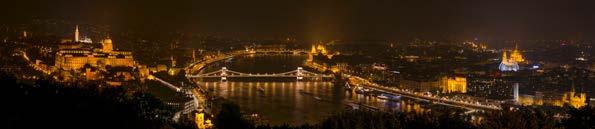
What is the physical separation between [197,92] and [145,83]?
4.13 feet

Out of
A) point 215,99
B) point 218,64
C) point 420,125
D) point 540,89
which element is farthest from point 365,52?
point 420,125

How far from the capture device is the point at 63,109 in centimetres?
356

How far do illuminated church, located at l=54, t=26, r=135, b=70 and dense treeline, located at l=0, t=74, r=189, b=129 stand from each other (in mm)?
11878

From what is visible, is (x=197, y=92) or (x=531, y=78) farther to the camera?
(x=531, y=78)

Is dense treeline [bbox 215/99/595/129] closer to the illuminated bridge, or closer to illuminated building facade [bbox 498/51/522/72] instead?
the illuminated bridge

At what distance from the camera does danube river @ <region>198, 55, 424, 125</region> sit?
10.8 metres

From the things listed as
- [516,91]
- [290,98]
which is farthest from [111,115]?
[516,91]

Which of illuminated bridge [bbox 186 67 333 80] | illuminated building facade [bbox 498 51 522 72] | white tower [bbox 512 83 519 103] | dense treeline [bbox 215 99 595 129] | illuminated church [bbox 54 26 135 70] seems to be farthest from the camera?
illuminated building facade [bbox 498 51 522 72]

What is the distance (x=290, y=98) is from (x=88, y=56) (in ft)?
18.3

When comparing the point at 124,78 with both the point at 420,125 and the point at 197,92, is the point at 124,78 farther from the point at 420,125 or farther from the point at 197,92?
the point at 420,125

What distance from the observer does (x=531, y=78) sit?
53.7 ft

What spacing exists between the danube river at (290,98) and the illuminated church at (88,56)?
193 centimetres

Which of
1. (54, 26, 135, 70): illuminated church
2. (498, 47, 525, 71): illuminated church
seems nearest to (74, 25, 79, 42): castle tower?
(54, 26, 135, 70): illuminated church

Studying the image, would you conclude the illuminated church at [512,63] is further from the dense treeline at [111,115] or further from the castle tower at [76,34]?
the dense treeline at [111,115]
